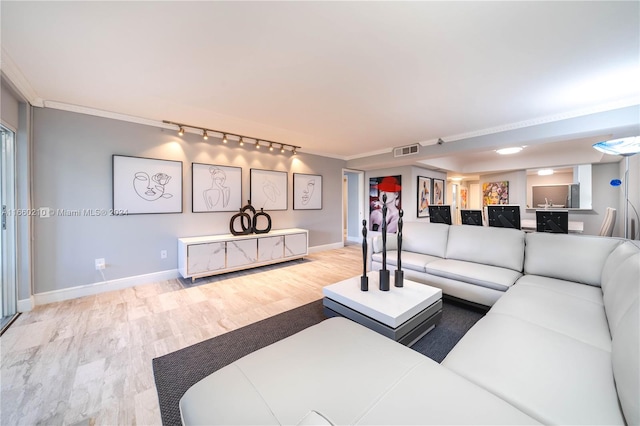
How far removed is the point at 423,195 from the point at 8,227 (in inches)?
287

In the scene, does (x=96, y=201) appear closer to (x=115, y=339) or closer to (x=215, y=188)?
(x=215, y=188)

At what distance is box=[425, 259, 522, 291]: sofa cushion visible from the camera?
236 cm

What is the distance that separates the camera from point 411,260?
123 inches

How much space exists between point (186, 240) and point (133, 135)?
1.67m

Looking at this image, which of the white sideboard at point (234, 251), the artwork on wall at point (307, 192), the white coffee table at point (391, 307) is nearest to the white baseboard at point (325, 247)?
the white sideboard at point (234, 251)

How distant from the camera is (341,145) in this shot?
5023 millimetres

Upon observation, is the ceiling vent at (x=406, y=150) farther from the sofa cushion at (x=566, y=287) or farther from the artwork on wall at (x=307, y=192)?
the sofa cushion at (x=566, y=287)

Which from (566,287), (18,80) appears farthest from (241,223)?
(566,287)

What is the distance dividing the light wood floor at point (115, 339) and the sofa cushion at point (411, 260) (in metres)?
0.85

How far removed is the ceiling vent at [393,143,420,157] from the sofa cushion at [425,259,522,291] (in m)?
2.66

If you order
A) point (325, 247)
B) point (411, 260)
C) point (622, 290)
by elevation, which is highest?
point (622, 290)

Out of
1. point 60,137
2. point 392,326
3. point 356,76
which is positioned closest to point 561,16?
point 356,76

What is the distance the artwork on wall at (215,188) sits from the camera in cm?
393

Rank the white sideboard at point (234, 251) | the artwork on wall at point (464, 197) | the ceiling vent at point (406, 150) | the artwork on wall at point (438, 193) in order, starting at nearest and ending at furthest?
the white sideboard at point (234, 251), the ceiling vent at point (406, 150), the artwork on wall at point (438, 193), the artwork on wall at point (464, 197)
